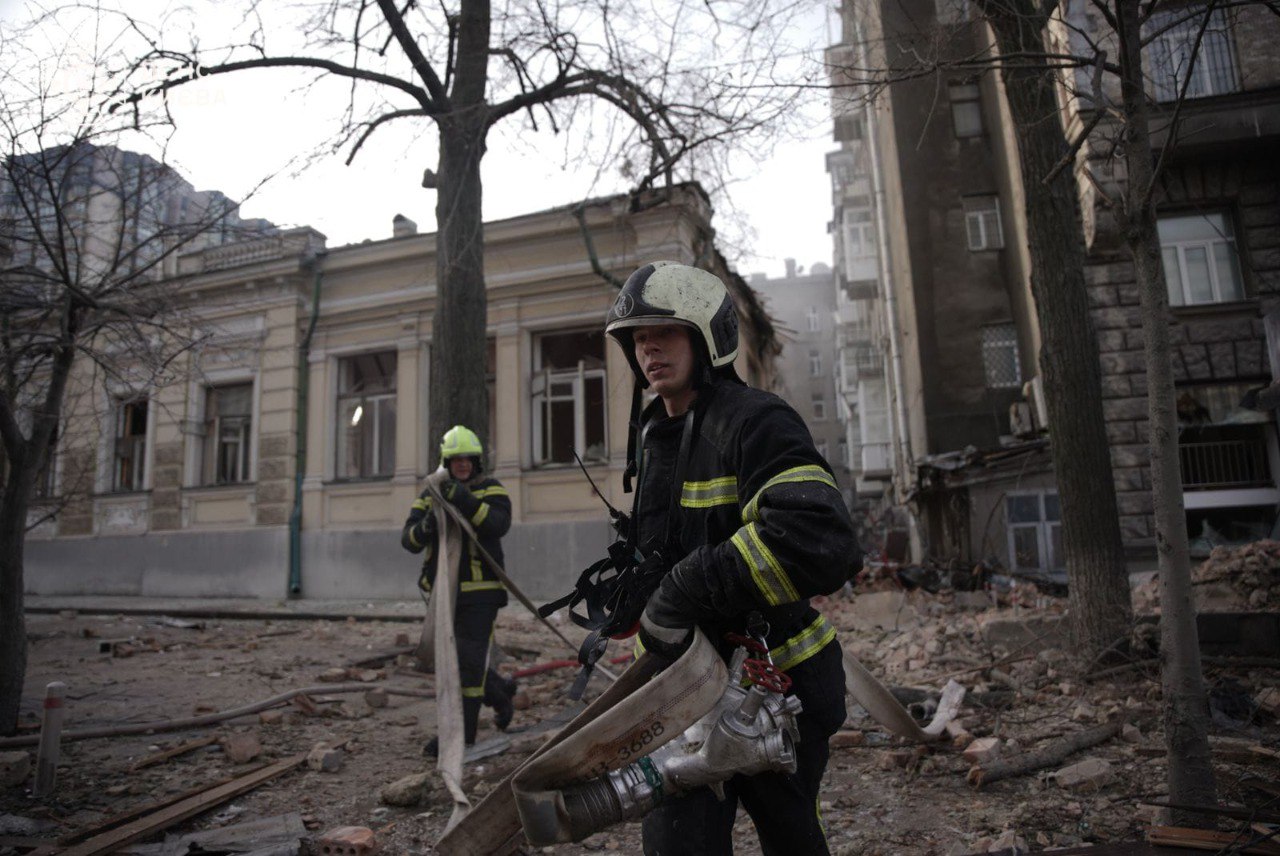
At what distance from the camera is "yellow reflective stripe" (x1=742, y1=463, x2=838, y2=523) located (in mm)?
1832

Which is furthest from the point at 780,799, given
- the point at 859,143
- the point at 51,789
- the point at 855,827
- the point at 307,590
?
the point at 859,143

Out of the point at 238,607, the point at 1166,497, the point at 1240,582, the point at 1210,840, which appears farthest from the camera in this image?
the point at 238,607

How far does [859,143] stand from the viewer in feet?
92.5

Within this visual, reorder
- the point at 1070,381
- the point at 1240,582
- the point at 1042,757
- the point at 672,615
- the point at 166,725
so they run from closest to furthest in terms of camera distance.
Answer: the point at 672,615
the point at 1042,757
the point at 166,725
the point at 1070,381
the point at 1240,582

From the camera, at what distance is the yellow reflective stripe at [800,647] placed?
203 cm

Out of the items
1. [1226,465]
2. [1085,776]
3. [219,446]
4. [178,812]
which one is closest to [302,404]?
[219,446]

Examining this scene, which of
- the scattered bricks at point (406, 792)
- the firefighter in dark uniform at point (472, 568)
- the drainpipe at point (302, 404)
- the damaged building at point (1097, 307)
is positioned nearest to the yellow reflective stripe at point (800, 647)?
the scattered bricks at point (406, 792)

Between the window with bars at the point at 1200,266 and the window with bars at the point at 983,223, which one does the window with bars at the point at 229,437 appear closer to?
the window with bars at the point at 983,223

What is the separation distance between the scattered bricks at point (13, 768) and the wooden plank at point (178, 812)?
99 centimetres

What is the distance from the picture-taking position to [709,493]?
2.06 m

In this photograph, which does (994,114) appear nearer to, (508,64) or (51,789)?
(508,64)

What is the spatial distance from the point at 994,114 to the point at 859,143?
413 inches

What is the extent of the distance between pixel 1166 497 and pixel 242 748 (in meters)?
5.09

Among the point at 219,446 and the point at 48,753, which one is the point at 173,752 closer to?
the point at 48,753
